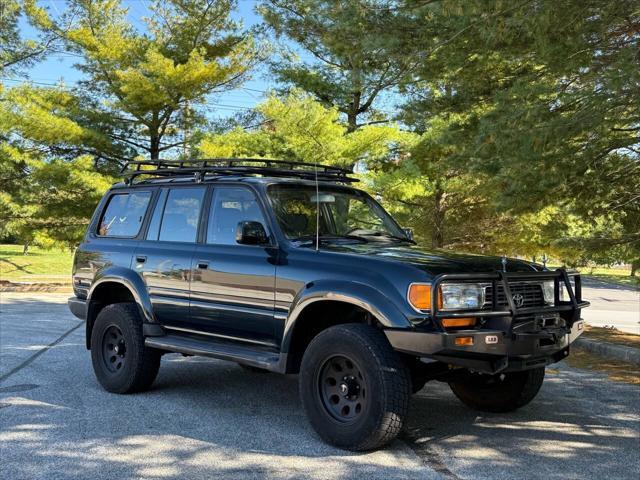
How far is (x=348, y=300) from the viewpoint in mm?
4578

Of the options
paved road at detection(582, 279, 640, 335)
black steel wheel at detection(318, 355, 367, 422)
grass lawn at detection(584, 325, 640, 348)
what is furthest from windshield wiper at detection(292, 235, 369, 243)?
paved road at detection(582, 279, 640, 335)

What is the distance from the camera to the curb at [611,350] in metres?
8.48

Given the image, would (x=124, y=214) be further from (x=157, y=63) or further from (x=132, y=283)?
(x=157, y=63)

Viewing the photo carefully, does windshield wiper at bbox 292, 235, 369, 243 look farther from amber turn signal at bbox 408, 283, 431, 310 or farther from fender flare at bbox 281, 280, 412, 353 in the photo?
amber turn signal at bbox 408, 283, 431, 310

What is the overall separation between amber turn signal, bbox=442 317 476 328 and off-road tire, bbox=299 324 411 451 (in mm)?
430

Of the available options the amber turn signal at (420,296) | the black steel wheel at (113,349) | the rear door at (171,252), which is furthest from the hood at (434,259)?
the black steel wheel at (113,349)

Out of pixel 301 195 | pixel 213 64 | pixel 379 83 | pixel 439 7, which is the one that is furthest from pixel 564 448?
pixel 213 64

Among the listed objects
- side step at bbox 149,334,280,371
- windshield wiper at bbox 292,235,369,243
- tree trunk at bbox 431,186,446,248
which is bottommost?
side step at bbox 149,334,280,371

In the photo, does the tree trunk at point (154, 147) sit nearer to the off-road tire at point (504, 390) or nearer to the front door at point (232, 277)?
the front door at point (232, 277)

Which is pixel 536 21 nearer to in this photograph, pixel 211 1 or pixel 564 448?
pixel 564 448

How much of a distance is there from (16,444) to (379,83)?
7.29 metres

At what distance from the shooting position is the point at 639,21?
7438 mm

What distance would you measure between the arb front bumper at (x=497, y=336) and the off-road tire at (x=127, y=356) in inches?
109

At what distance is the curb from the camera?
8477mm
